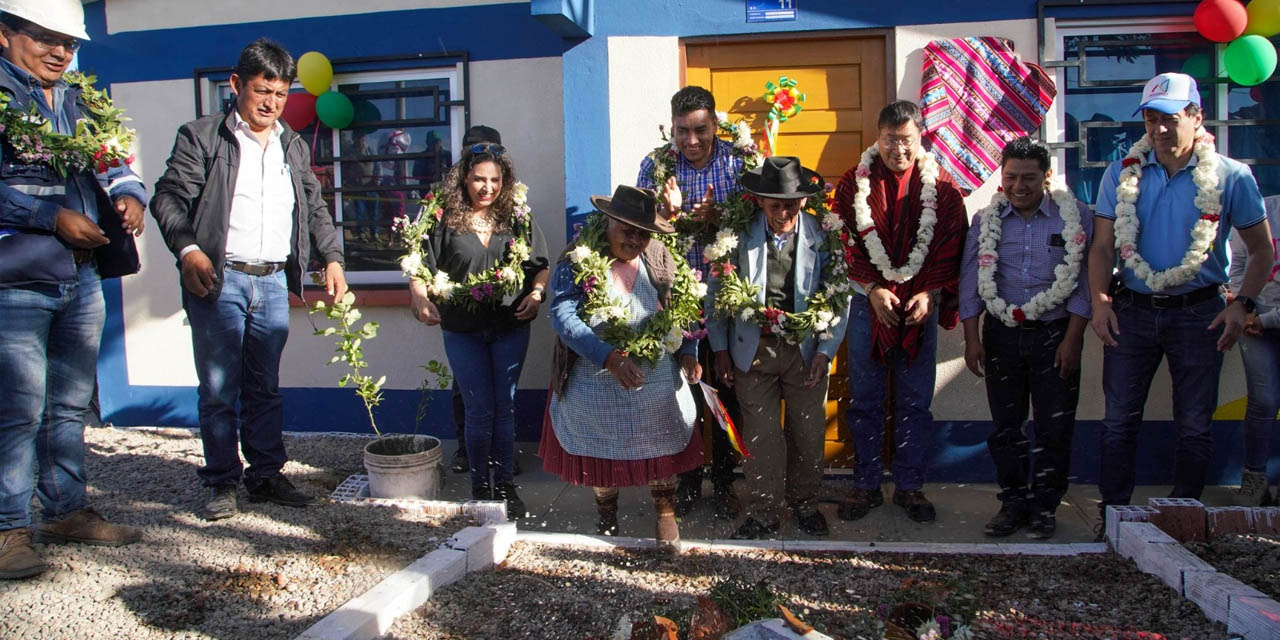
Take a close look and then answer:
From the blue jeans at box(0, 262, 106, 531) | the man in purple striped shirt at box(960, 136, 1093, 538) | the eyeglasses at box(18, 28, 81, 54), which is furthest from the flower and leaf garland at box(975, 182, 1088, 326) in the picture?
the eyeglasses at box(18, 28, 81, 54)

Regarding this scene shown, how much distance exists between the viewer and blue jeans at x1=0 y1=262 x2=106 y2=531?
359 centimetres

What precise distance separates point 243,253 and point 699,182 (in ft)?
7.70

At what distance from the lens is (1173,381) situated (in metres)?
4.44

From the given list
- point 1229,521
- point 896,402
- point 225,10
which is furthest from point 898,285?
point 225,10

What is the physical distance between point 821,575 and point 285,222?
10.3 feet

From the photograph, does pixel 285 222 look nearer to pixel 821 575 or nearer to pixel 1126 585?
pixel 821 575

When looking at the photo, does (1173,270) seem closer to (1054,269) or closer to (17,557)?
(1054,269)

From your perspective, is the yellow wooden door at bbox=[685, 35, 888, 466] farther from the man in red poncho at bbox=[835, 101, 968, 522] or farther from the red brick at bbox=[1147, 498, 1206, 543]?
the red brick at bbox=[1147, 498, 1206, 543]

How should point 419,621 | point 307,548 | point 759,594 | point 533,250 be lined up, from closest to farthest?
point 759,594, point 419,621, point 307,548, point 533,250

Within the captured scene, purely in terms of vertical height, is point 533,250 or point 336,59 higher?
point 336,59

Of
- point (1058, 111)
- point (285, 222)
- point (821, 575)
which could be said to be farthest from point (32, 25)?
point (1058, 111)

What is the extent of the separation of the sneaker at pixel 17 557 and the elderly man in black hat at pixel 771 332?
307 centimetres

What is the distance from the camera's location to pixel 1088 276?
4.51m

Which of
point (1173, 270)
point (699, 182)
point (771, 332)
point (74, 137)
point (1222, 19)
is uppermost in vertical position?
point (1222, 19)
